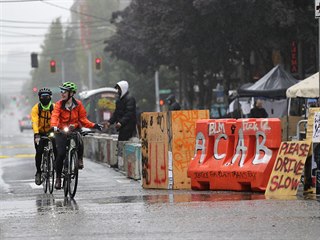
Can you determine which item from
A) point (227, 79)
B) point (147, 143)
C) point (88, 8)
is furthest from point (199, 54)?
point (88, 8)

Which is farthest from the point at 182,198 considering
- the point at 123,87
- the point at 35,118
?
the point at 123,87

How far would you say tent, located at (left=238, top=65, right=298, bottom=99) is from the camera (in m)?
28.2

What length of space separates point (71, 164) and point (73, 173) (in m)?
0.14

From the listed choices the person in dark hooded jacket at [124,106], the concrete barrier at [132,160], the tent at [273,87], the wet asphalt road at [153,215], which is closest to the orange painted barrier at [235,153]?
the wet asphalt road at [153,215]

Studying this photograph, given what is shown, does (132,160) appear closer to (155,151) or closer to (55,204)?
(155,151)

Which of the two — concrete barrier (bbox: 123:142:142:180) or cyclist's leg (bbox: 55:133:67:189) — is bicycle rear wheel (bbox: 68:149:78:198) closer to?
cyclist's leg (bbox: 55:133:67:189)

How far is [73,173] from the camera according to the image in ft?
45.7

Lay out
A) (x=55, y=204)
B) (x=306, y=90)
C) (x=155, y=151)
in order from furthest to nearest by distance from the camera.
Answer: (x=306, y=90), (x=155, y=151), (x=55, y=204)

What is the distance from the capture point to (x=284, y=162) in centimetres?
1366

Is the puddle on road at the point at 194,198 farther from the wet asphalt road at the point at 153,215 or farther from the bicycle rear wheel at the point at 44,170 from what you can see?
the bicycle rear wheel at the point at 44,170

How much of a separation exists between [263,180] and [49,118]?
361 centimetres

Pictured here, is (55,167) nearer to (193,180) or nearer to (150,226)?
(193,180)

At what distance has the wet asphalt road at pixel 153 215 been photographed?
941 cm

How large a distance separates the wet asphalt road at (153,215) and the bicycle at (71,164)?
0.22 metres
